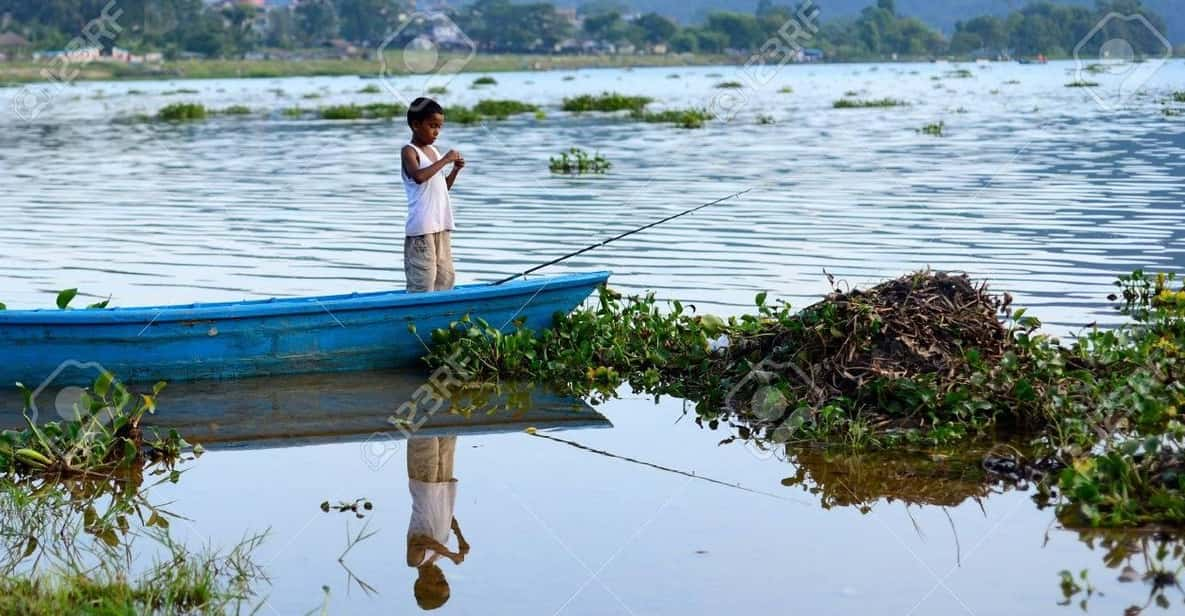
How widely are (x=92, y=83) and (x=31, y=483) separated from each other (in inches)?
3425

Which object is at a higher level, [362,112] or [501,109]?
[501,109]

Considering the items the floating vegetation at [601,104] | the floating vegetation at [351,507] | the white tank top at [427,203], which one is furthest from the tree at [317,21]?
the floating vegetation at [351,507]

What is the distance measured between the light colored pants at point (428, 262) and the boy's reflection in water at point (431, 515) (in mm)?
1751

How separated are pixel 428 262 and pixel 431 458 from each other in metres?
2.16

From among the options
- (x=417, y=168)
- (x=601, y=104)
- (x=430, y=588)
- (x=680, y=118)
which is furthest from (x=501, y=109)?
(x=430, y=588)

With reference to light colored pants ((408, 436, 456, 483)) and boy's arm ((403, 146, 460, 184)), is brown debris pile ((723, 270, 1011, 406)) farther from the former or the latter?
boy's arm ((403, 146, 460, 184))

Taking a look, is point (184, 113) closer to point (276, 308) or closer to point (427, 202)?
point (427, 202)

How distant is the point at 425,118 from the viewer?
940 cm

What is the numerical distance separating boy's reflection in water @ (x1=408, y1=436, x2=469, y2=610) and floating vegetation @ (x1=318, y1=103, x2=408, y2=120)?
37476 millimetres

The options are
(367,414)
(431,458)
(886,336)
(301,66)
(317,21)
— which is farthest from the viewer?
(317,21)

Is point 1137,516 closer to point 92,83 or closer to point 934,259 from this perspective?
point 934,259

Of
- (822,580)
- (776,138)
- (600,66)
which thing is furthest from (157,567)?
(600,66)

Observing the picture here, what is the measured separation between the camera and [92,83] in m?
88.6

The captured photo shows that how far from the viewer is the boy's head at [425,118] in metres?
9.35
